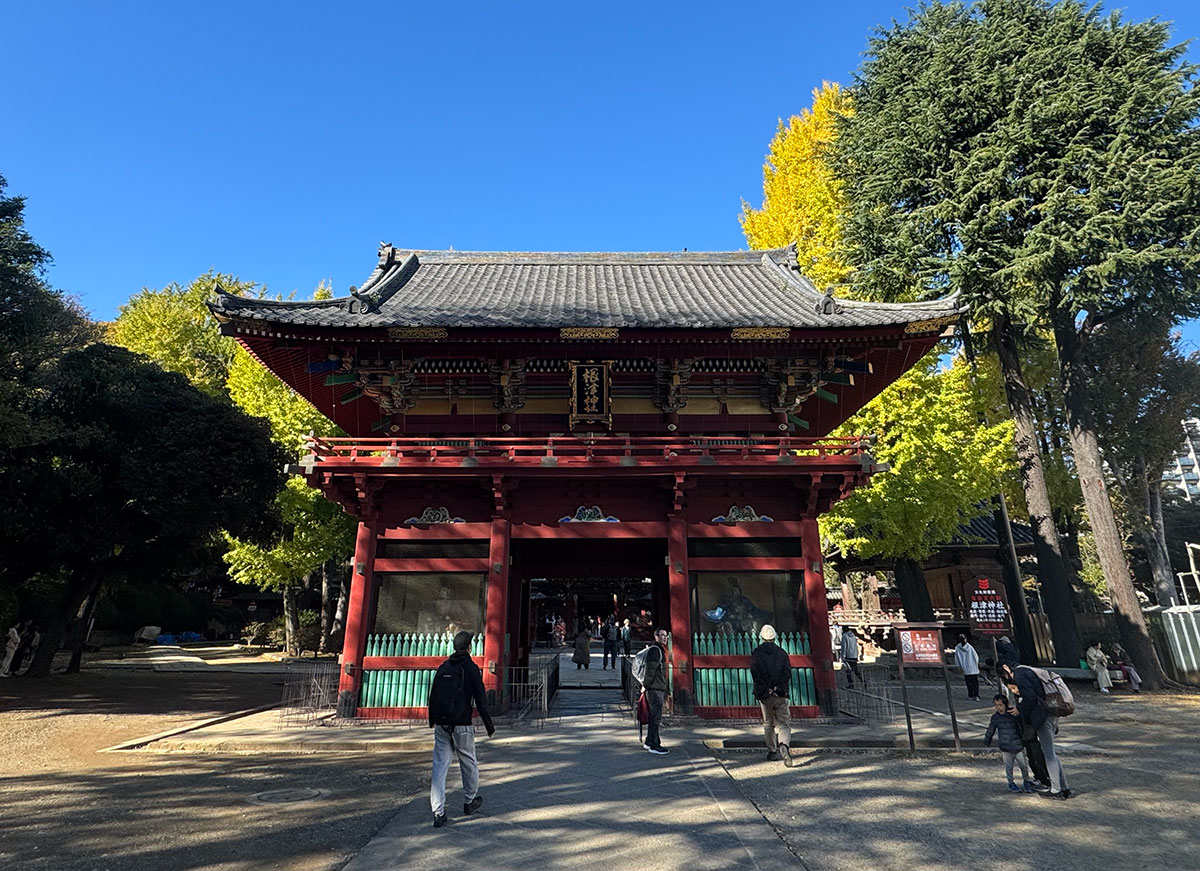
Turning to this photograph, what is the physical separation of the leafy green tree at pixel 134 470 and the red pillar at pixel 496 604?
10.5 meters

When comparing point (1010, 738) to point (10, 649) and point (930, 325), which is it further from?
point (10, 649)

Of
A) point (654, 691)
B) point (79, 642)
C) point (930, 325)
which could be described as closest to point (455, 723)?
point (654, 691)

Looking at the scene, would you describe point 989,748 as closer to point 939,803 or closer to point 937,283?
point 939,803

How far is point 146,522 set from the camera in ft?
62.0

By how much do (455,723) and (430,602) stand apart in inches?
288

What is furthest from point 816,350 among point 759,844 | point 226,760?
point 226,760

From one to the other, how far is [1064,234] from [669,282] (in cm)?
1178

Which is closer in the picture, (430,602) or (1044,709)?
(1044,709)

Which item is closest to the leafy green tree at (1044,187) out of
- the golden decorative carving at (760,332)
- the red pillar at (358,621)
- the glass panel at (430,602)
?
the golden decorative carving at (760,332)

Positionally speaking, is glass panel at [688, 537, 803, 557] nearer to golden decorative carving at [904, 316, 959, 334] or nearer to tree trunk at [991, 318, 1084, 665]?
A: golden decorative carving at [904, 316, 959, 334]

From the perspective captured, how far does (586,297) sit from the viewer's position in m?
17.4

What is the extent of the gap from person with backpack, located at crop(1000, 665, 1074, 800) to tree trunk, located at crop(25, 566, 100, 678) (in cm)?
2448

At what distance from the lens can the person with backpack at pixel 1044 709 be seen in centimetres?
744

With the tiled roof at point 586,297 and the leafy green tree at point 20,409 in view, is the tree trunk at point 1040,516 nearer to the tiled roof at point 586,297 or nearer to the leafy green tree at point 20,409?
the tiled roof at point 586,297
